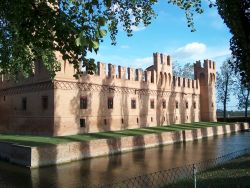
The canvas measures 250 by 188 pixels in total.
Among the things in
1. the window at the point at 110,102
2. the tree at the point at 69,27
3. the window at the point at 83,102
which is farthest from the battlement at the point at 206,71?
the tree at the point at 69,27

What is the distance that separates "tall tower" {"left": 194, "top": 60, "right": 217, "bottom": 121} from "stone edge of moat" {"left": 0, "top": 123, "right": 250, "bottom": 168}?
18155mm

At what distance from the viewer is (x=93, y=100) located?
30281mm

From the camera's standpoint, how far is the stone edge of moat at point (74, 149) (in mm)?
19375

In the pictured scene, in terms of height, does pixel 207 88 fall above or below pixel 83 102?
above

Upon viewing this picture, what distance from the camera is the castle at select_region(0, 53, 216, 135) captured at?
27.3 m

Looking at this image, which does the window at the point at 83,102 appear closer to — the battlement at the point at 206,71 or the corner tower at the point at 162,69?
the corner tower at the point at 162,69

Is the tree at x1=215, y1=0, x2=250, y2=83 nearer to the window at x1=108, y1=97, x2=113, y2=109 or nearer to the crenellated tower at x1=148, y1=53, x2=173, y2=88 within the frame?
the window at x1=108, y1=97, x2=113, y2=109

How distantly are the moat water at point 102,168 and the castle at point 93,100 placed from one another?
623cm

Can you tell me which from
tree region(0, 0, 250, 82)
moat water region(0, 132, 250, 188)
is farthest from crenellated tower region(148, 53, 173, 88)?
tree region(0, 0, 250, 82)

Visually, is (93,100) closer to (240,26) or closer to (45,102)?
(45,102)

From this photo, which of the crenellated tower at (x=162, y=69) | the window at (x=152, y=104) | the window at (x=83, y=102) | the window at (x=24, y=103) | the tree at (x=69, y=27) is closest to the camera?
the tree at (x=69, y=27)

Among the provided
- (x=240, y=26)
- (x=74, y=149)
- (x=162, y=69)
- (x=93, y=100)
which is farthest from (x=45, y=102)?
(x=240, y=26)

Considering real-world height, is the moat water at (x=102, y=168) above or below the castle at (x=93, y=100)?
below

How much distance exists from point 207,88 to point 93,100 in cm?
2227
